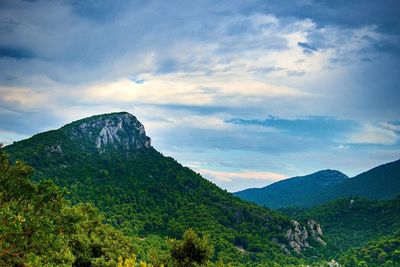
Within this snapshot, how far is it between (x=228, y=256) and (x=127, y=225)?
129 ft

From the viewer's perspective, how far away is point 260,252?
15875cm

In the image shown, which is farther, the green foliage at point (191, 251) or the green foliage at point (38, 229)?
the green foliage at point (191, 251)

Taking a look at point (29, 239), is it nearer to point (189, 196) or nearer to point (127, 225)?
point (127, 225)

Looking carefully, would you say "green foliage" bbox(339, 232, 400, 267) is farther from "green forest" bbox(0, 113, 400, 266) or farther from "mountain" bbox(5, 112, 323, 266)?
"mountain" bbox(5, 112, 323, 266)

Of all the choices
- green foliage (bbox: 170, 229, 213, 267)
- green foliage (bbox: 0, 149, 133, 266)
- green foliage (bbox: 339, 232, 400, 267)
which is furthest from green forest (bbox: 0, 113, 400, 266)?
green foliage (bbox: 170, 229, 213, 267)

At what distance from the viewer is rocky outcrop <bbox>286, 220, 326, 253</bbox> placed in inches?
6777

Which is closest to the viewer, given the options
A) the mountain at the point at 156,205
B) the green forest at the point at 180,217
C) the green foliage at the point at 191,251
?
the green foliage at the point at 191,251

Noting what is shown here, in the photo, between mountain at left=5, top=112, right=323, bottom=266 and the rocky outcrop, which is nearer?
mountain at left=5, top=112, right=323, bottom=266

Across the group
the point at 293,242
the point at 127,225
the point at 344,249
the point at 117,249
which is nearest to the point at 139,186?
the point at 127,225

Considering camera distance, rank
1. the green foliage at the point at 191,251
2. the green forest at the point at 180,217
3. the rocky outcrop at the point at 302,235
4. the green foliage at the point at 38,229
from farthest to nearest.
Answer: the rocky outcrop at the point at 302,235
the green forest at the point at 180,217
the green foliage at the point at 191,251
the green foliage at the point at 38,229

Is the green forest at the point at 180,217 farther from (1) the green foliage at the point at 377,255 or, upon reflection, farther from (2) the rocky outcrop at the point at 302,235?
(1) the green foliage at the point at 377,255

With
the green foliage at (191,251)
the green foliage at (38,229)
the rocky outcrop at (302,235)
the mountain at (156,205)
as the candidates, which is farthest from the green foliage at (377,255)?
the green foliage at (191,251)

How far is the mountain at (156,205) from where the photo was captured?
497ft

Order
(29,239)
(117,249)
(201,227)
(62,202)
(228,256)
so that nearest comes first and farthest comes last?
(29,239) → (62,202) → (117,249) → (228,256) → (201,227)
